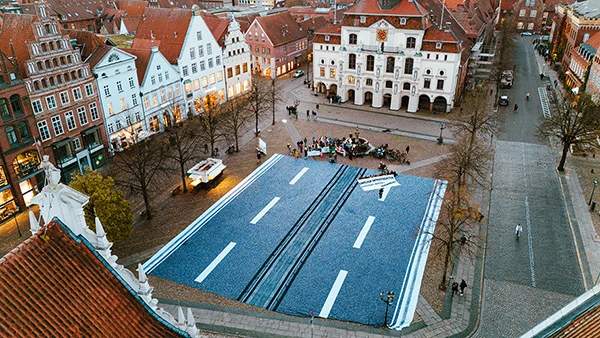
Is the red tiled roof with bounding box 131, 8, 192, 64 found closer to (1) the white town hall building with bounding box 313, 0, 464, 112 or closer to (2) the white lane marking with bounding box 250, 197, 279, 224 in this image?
(1) the white town hall building with bounding box 313, 0, 464, 112

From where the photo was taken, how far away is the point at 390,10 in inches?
2495

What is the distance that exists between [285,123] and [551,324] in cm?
4956

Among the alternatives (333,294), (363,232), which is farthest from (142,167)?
(363,232)

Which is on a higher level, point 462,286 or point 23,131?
point 23,131

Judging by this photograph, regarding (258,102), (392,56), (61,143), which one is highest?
(392,56)

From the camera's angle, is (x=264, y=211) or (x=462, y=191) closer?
(x=264, y=211)

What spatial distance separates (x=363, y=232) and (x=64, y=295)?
1090 inches

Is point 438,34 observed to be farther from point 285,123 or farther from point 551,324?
point 551,324

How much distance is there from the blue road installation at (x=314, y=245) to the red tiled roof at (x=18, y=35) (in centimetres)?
2322

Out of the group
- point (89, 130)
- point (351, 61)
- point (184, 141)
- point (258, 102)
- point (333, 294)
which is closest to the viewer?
point (333, 294)

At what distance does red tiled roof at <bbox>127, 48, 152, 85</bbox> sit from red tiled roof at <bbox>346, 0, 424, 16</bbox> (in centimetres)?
2961

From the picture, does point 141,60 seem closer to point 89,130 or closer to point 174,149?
→ point 89,130

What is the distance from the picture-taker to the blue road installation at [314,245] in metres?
30.4

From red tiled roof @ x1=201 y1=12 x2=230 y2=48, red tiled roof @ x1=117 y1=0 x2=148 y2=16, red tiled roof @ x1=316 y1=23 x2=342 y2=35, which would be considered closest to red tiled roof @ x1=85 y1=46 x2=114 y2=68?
red tiled roof @ x1=201 y1=12 x2=230 y2=48
